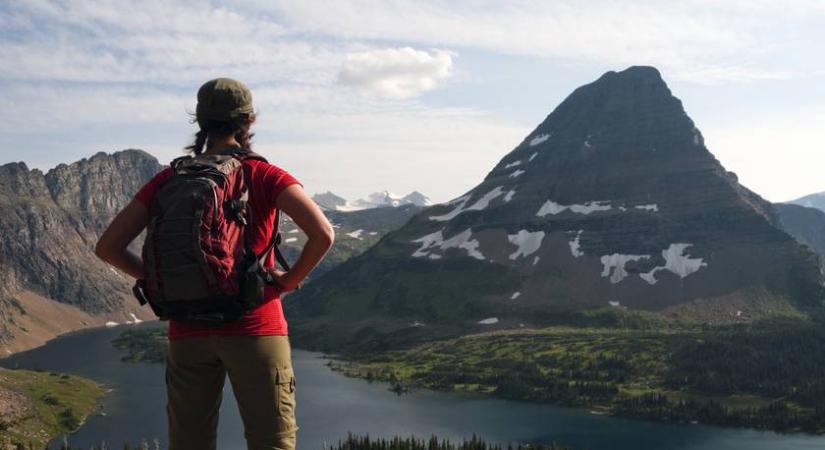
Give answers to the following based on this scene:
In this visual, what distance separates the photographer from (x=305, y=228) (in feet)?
26.4

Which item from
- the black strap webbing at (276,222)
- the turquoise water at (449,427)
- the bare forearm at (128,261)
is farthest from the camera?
the turquoise water at (449,427)

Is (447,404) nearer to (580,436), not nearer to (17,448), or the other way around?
(580,436)

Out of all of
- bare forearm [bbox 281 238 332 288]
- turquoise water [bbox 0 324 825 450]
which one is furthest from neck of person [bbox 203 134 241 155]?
turquoise water [bbox 0 324 825 450]

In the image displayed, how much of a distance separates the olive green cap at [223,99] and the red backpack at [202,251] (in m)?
0.81

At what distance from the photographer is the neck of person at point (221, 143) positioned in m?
8.90

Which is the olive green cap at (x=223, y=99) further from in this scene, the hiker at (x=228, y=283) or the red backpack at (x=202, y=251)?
the red backpack at (x=202, y=251)

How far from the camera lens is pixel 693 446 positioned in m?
159

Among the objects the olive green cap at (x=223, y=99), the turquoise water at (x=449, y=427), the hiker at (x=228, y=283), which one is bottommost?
the turquoise water at (x=449, y=427)

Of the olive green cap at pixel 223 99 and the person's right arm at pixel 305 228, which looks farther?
the olive green cap at pixel 223 99

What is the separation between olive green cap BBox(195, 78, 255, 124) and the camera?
8734 millimetres

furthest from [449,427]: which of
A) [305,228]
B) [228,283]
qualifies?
[228,283]

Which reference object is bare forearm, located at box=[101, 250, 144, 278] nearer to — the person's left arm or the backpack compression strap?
the person's left arm

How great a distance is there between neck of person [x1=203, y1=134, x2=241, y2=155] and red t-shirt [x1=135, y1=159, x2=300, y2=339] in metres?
0.57

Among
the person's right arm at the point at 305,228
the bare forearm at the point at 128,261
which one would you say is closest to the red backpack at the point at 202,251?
the person's right arm at the point at 305,228
